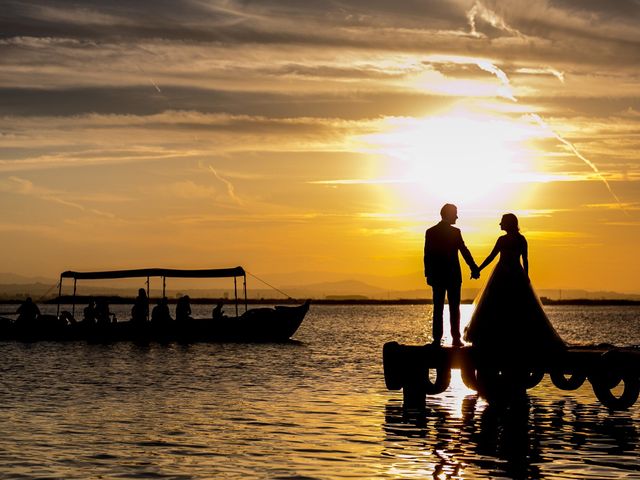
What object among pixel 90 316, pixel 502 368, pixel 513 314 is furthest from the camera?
pixel 90 316

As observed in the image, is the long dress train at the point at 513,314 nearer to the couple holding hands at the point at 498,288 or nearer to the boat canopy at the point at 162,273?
the couple holding hands at the point at 498,288

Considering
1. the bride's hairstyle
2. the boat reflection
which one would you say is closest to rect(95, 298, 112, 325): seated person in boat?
the boat reflection

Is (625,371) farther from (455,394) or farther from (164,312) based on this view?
(164,312)

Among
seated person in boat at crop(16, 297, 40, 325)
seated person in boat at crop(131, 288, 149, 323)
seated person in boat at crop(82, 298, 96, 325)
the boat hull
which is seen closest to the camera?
seated person in boat at crop(131, 288, 149, 323)

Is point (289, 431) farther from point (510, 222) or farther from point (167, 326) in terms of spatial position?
point (167, 326)

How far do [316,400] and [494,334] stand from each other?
7.96 metres

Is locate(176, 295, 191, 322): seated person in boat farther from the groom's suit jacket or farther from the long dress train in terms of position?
the groom's suit jacket

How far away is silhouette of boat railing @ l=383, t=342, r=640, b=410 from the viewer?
22.1m

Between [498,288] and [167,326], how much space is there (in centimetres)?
3790

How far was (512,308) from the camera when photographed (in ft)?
72.4

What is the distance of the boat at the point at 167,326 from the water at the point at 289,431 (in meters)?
19.3

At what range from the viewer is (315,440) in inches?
802

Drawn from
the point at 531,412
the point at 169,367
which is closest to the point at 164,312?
the point at 169,367

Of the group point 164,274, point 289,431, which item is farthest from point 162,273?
point 289,431
